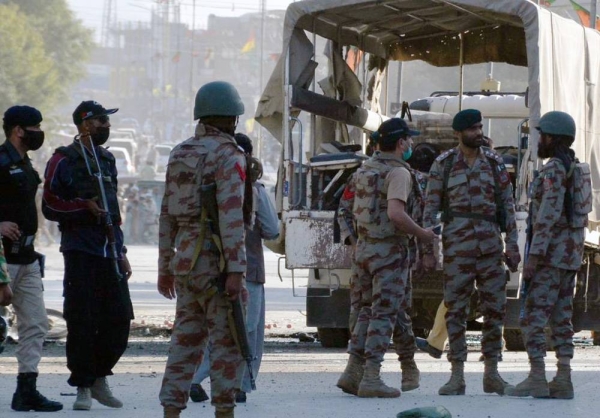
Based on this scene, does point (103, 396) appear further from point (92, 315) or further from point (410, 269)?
point (410, 269)

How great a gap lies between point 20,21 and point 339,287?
189ft

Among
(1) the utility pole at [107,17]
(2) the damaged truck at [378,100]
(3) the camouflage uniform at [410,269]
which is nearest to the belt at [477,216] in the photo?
(3) the camouflage uniform at [410,269]

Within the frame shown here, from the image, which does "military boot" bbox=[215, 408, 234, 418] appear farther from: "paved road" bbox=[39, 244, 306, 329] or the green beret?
"paved road" bbox=[39, 244, 306, 329]

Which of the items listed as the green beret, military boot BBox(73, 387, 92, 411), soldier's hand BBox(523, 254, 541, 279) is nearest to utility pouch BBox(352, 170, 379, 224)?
the green beret

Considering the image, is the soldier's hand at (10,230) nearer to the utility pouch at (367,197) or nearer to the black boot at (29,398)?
the black boot at (29,398)

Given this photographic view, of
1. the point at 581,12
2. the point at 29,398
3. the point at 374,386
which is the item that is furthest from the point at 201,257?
the point at 581,12

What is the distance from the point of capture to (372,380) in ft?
31.0

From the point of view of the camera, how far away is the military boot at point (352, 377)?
9609 mm

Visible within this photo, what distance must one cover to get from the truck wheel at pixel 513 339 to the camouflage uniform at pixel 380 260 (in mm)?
4779

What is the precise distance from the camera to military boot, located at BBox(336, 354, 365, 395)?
9.61 metres

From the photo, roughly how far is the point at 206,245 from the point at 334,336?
7056 millimetres

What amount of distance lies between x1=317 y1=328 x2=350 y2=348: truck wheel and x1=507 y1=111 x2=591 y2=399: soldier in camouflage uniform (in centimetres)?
476

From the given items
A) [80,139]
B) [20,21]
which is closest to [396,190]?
[80,139]

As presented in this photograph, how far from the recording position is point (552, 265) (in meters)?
9.49
